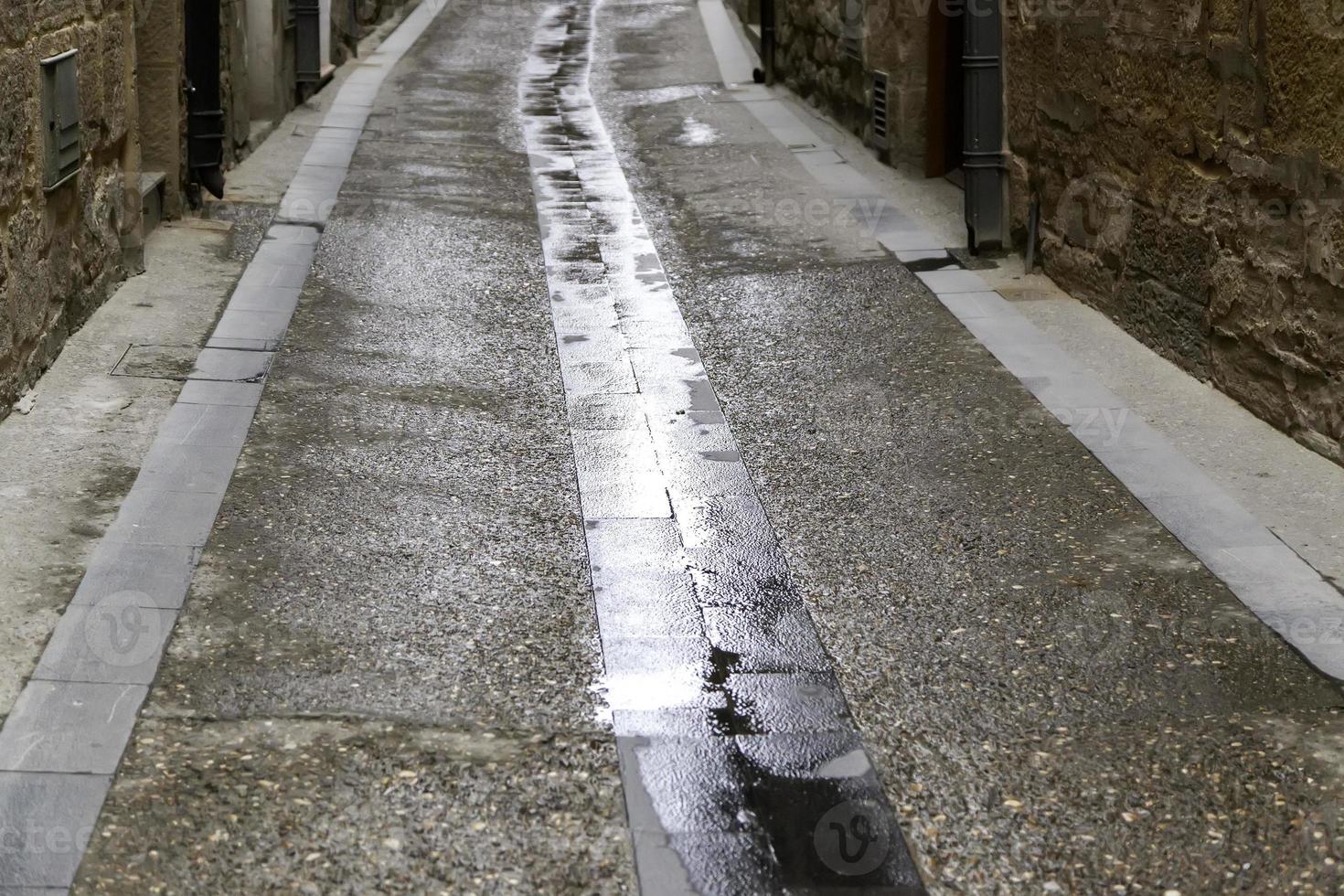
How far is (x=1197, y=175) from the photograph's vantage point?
6707mm

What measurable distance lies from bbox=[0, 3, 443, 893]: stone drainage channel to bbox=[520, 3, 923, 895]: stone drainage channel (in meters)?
1.15

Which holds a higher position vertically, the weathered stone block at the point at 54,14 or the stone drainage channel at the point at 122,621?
the weathered stone block at the point at 54,14

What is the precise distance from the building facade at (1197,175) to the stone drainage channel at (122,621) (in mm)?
3787

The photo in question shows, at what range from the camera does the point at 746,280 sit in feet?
27.8

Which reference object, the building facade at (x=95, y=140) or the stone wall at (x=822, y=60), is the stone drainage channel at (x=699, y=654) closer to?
the building facade at (x=95, y=140)

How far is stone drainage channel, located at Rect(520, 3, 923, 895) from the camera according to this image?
134 inches

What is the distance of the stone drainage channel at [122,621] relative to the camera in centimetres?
338

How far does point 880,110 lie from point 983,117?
3.18m
